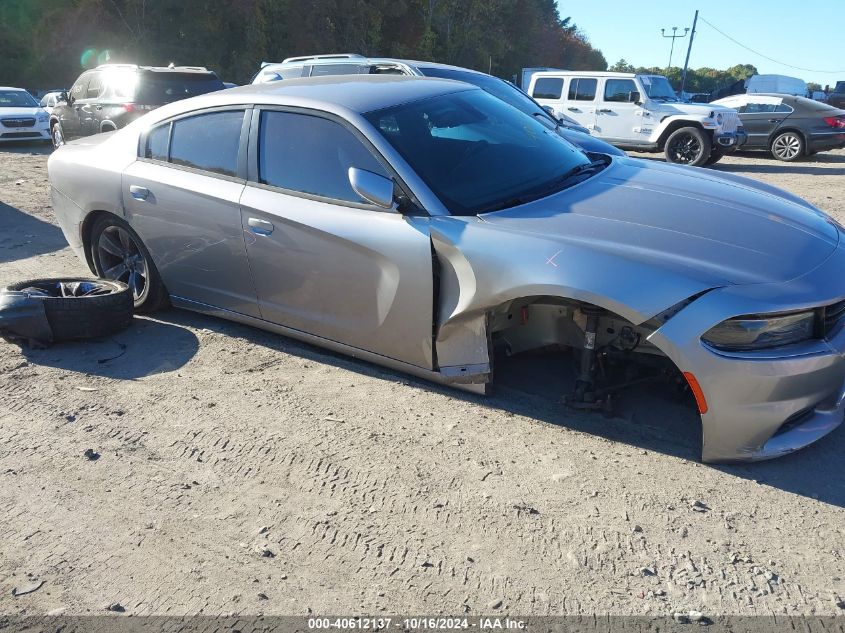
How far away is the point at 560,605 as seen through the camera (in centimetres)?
233

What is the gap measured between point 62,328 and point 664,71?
96.8 metres

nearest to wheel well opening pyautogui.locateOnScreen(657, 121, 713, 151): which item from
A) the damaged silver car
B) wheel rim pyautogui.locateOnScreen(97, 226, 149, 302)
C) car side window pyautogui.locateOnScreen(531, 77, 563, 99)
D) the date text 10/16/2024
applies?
car side window pyautogui.locateOnScreen(531, 77, 563, 99)

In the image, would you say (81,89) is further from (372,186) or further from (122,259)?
(372,186)

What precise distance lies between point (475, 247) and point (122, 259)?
120 inches

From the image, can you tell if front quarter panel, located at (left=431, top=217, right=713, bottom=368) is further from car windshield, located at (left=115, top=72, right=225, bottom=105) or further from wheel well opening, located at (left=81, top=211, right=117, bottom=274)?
car windshield, located at (left=115, top=72, right=225, bottom=105)

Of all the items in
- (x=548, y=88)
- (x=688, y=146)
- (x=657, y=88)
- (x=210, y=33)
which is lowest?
(x=688, y=146)

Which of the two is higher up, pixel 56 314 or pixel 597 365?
pixel 597 365

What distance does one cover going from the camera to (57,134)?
14820 mm

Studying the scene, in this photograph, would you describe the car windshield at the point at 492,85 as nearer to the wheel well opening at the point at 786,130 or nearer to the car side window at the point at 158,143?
the car side window at the point at 158,143

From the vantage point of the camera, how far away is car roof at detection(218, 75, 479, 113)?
3879 millimetres

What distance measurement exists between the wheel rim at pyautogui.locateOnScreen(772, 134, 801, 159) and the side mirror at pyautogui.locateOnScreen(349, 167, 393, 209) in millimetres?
13596

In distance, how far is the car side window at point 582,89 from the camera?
14.0 m

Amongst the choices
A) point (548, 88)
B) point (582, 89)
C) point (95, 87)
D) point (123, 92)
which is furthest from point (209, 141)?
point (548, 88)

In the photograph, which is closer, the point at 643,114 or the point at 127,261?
the point at 127,261
